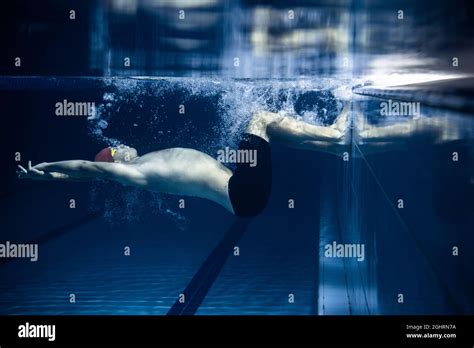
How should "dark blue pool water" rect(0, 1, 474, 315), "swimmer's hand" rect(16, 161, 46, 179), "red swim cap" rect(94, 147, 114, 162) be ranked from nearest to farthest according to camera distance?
"dark blue pool water" rect(0, 1, 474, 315), "swimmer's hand" rect(16, 161, 46, 179), "red swim cap" rect(94, 147, 114, 162)

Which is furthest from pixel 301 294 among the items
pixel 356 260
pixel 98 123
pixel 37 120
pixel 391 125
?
pixel 37 120

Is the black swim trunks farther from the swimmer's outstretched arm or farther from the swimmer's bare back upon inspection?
the swimmer's outstretched arm

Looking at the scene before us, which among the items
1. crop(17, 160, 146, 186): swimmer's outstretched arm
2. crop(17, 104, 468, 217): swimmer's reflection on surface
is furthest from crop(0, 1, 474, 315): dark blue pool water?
crop(17, 160, 146, 186): swimmer's outstretched arm

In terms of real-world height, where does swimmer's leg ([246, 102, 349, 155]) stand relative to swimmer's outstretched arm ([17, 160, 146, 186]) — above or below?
above

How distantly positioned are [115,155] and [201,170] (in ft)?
2.23

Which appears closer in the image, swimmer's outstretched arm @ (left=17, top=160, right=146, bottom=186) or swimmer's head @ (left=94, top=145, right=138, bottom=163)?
swimmer's outstretched arm @ (left=17, top=160, right=146, bottom=186)

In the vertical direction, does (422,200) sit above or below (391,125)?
below

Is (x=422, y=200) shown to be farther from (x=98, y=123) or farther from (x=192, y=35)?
(x=98, y=123)

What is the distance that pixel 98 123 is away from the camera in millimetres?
16922

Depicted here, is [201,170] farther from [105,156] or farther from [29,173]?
[29,173]

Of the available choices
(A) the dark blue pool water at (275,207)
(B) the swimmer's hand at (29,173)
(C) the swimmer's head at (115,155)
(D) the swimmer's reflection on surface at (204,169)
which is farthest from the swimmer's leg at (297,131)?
(B) the swimmer's hand at (29,173)

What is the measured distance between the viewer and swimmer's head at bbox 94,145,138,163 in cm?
353

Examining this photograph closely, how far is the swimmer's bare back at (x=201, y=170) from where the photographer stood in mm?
3516
